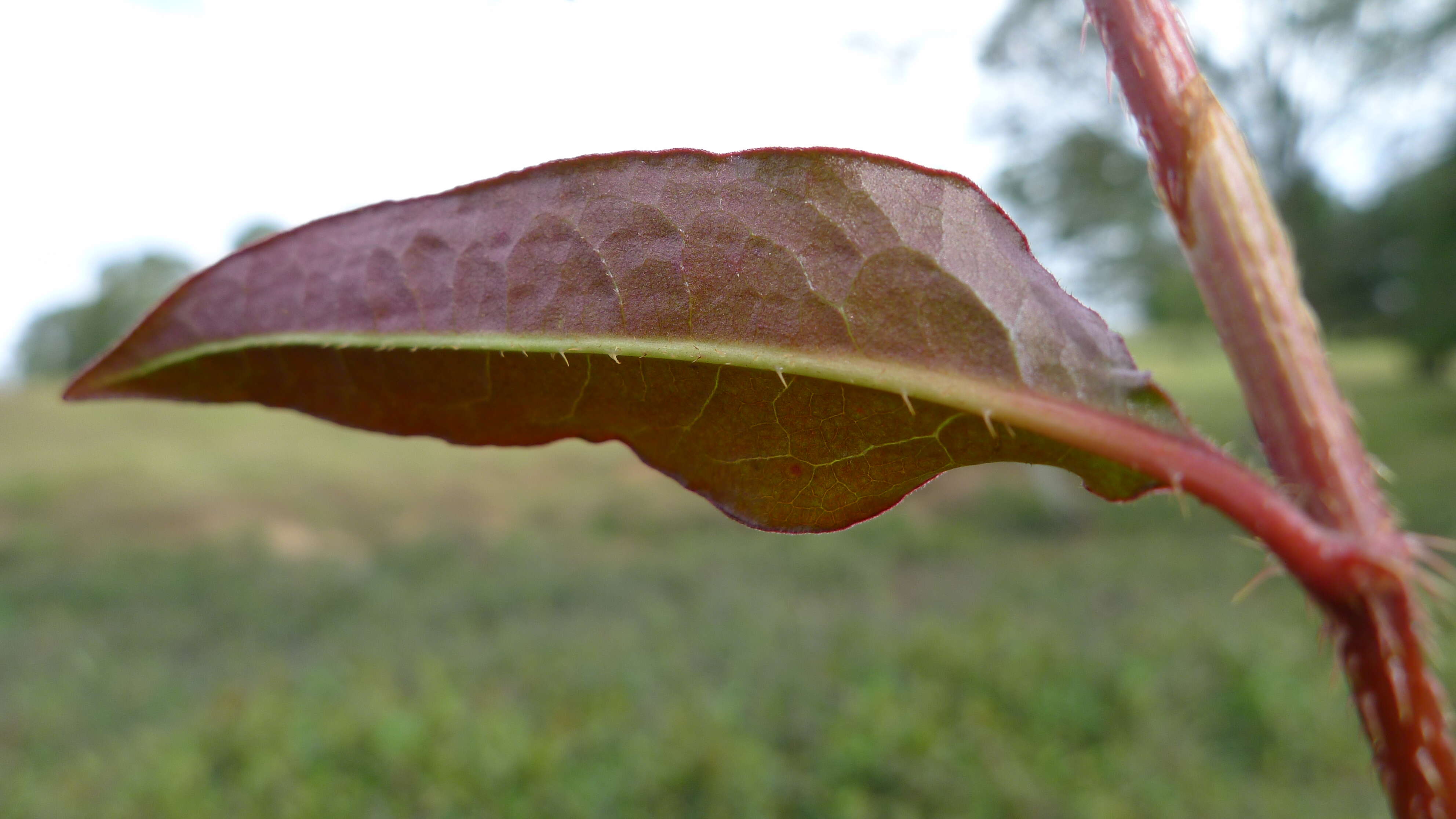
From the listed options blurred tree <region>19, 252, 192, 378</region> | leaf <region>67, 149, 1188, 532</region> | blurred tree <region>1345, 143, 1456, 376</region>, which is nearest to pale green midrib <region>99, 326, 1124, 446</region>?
leaf <region>67, 149, 1188, 532</region>

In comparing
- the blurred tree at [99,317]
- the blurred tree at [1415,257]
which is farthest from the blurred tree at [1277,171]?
the blurred tree at [99,317]

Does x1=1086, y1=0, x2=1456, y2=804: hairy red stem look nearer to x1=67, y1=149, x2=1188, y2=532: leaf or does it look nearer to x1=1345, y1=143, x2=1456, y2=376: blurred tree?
x1=67, y1=149, x2=1188, y2=532: leaf

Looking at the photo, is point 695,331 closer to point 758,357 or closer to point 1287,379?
point 758,357

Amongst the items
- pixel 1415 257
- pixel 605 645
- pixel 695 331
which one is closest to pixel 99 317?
pixel 605 645

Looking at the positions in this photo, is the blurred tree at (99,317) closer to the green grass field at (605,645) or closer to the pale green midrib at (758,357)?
the green grass field at (605,645)

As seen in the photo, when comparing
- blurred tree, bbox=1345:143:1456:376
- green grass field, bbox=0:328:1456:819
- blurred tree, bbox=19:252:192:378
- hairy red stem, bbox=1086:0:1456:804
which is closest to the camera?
hairy red stem, bbox=1086:0:1456:804

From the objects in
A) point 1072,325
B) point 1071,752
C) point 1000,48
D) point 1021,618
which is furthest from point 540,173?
point 1000,48

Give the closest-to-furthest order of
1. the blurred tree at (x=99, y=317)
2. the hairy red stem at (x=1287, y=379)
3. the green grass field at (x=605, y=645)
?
the hairy red stem at (x=1287, y=379)
the green grass field at (x=605, y=645)
the blurred tree at (x=99, y=317)
